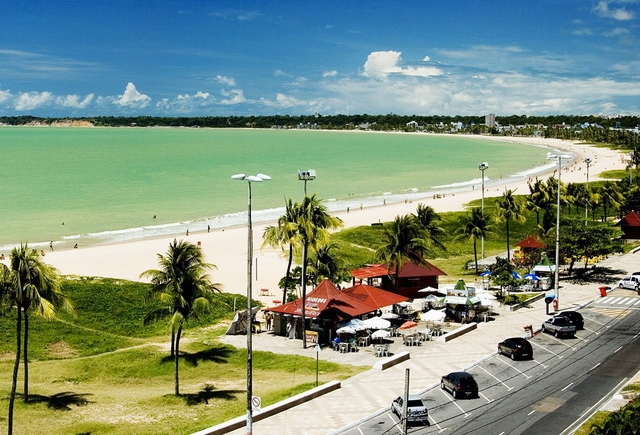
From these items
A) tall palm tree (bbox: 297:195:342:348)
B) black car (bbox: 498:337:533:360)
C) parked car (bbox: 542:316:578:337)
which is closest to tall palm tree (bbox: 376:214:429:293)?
tall palm tree (bbox: 297:195:342:348)

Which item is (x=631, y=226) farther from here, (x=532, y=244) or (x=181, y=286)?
(x=181, y=286)

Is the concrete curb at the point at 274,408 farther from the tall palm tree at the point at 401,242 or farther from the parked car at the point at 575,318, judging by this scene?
the tall palm tree at the point at 401,242

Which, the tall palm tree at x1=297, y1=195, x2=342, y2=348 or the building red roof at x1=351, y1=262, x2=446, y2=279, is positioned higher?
the tall palm tree at x1=297, y1=195, x2=342, y2=348

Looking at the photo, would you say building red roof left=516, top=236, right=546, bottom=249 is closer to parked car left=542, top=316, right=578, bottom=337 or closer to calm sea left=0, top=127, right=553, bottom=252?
parked car left=542, top=316, right=578, bottom=337

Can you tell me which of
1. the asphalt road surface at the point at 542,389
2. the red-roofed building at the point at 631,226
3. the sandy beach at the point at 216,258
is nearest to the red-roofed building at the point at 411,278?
the sandy beach at the point at 216,258

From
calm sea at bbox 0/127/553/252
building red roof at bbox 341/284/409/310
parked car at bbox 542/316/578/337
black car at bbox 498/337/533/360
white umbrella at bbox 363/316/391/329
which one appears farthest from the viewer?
calm sea at bbox 0/127/553/252

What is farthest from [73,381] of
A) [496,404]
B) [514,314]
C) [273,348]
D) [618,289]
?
[618,289]
